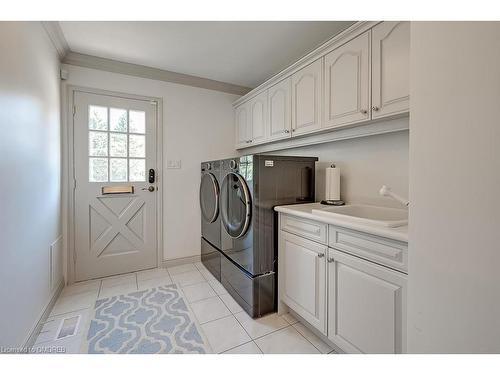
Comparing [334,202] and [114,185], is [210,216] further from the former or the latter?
[334,202]

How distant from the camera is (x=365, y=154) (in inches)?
70.8

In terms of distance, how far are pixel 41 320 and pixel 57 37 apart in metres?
2.22

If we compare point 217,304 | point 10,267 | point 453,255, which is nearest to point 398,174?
point 453,255

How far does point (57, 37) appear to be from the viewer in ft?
6.17

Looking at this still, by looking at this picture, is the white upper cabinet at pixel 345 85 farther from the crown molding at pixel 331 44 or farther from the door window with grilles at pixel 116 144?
the door window with grilles at pixel 116 144

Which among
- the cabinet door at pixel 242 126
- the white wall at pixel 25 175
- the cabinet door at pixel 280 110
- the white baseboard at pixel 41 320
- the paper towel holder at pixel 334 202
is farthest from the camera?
the cabinet door at pixel 242 126

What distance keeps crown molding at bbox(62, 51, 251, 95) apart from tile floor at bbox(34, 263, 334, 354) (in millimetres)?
2206

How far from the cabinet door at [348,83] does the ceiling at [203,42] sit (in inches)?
16.8

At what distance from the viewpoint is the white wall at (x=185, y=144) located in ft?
8.69

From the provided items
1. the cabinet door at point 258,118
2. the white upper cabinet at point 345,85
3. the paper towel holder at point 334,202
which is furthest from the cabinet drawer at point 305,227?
the cabinet door at point 258,118

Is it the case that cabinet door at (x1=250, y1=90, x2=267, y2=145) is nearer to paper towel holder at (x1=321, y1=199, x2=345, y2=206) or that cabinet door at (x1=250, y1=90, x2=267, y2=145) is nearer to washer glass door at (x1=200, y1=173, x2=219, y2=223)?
washer glass door at (x1=200, y1=173, x2=219, y2=223)

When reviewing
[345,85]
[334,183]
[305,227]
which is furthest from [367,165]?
[305,227]

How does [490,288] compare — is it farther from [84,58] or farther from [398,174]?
[84,58]

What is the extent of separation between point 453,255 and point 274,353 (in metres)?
1.19
